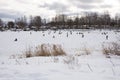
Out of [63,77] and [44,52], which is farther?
[44,52]

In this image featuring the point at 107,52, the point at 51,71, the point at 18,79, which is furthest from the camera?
the point at 107,52

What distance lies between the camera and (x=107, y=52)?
9.16 meters

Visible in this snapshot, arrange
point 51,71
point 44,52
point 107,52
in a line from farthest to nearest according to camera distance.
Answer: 1. point 44,52
2. point 107,52
3. point 51,71

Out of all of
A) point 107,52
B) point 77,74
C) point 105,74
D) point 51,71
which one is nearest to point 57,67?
point 51,71

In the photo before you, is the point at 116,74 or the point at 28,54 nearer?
the point at 116,74

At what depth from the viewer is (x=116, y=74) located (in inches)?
196

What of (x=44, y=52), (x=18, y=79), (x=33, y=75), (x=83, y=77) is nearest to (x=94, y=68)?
(x=83, y=77)

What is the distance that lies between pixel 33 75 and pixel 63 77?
0.80 m

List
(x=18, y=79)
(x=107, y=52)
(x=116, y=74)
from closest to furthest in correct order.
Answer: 1. (x=18, y=79)
2. (x=116, y=74)
3. (x=107, y=52)

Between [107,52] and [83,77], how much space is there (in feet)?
15.5

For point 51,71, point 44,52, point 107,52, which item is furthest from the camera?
point 44,52

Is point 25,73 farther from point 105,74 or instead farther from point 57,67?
point 105,74

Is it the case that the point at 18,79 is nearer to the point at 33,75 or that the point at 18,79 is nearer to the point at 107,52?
the point at 33,75

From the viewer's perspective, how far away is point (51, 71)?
544cm
